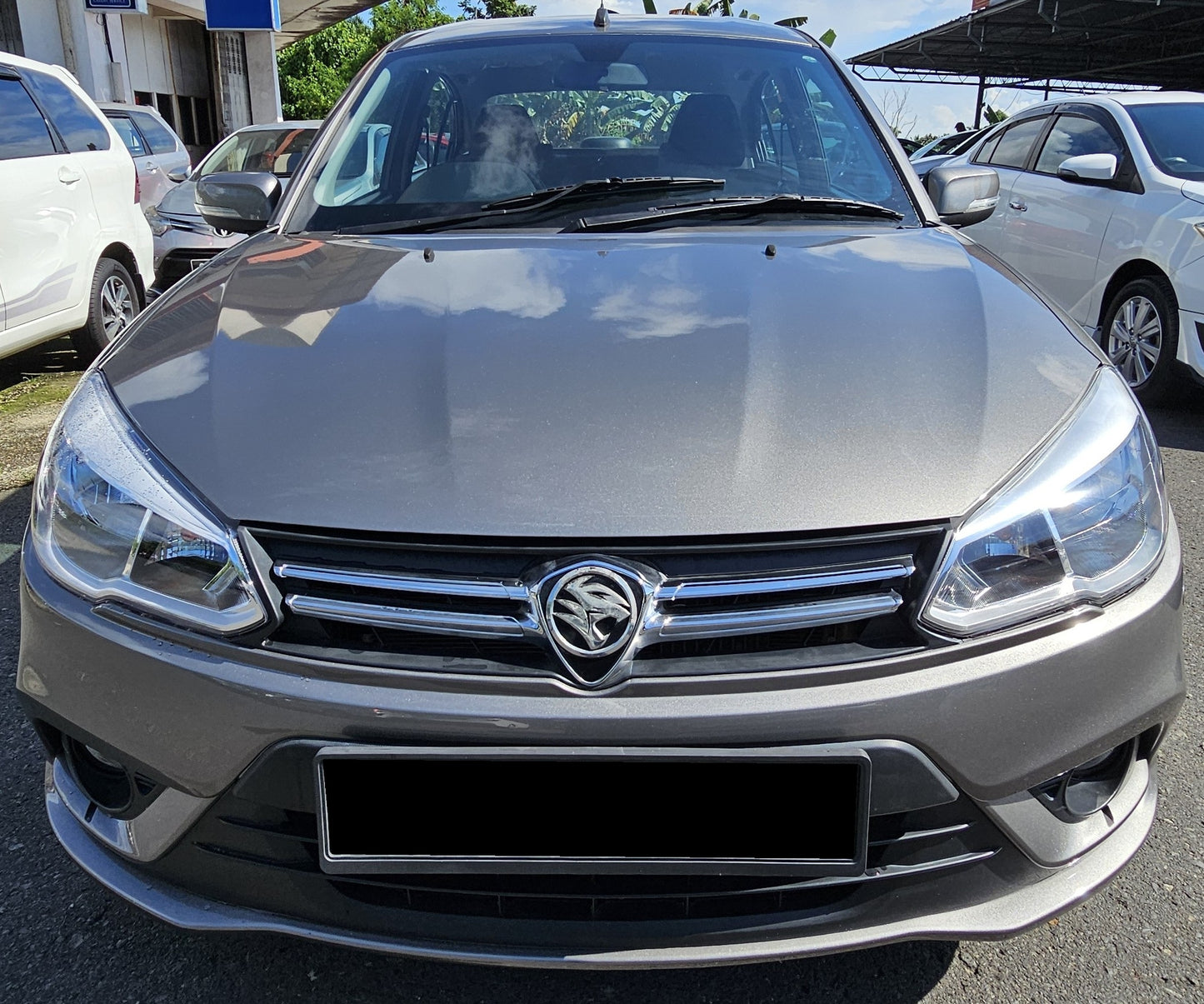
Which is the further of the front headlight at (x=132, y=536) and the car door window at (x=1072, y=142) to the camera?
the car door window at (x=1072, y=142)

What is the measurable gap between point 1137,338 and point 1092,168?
860mm

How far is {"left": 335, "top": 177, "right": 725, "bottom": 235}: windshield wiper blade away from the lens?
2.19 metres

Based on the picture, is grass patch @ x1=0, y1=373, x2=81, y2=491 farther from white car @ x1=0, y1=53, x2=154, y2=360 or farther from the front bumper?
the front bumper

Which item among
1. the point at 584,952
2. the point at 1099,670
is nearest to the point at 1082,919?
the point at 1099,670

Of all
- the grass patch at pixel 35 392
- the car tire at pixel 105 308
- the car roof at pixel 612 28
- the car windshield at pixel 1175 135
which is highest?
the car roof at pixel 612 28

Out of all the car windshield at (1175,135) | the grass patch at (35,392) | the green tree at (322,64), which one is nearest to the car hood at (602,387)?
the grass patch at (35,392)

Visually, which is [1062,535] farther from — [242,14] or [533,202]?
[242,14]

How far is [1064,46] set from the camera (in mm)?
27594

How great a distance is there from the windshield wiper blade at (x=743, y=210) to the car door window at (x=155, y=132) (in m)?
8.82

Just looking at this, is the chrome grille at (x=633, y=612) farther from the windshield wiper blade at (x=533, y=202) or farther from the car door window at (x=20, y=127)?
the car door window at (x=20, y=127)

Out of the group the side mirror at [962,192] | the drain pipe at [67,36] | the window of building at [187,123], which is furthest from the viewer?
the window of building at [187,123]

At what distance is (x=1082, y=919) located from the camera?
1.73m

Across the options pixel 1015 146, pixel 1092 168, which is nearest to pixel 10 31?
pixel 1015 146

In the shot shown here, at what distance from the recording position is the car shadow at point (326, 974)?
157 cm
